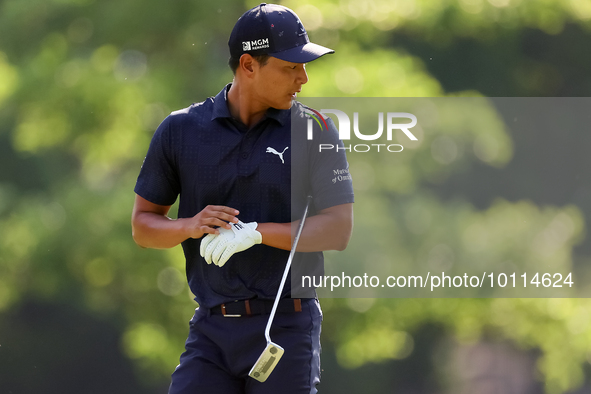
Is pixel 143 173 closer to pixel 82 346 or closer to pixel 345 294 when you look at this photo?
pixel 345 294

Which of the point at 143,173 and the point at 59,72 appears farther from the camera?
the point at 59,72

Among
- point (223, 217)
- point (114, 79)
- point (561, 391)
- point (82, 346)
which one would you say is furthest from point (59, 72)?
point (561, 391)

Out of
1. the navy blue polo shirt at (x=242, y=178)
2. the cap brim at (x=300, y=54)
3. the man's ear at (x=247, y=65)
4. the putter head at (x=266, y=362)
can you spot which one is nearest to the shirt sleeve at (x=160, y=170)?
the navy blue polo shirt at (x=242, y=178)

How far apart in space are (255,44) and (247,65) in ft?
0.25

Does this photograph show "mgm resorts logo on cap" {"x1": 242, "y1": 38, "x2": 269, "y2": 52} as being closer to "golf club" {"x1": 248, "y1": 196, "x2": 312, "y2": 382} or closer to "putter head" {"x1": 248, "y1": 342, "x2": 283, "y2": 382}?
"golf club" {"x1": 248, "y1": 196, "x2": 312, "y2": 382}

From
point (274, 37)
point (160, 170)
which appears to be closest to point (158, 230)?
point (160, 170)

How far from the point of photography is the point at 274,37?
6.56 feet

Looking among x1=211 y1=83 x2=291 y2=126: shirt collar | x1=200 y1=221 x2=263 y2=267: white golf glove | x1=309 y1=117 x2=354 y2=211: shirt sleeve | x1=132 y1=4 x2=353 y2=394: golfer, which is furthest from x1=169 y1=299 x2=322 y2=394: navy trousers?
x1=211 y1=83 x2=291 y2=126: shirt collar

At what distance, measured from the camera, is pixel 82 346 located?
5.04 meters

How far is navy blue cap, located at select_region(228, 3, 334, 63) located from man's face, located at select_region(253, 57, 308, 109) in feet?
0.13

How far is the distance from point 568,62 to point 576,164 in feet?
2.78

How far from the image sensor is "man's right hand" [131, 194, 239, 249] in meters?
1.90

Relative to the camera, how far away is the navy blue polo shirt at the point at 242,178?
2004mm

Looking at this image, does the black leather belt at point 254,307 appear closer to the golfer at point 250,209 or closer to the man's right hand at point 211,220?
the golfer at point 250,209
